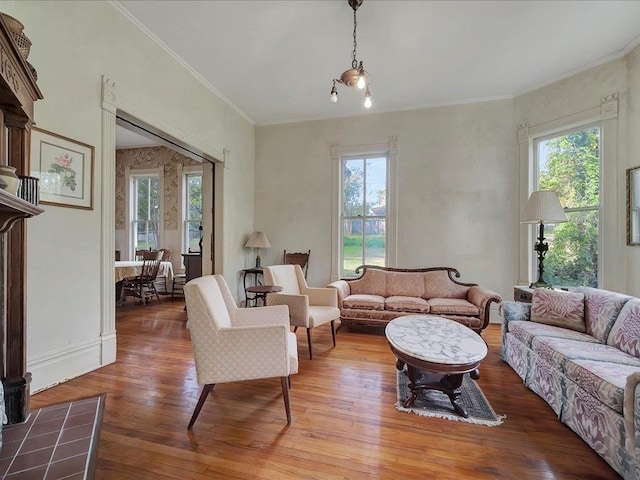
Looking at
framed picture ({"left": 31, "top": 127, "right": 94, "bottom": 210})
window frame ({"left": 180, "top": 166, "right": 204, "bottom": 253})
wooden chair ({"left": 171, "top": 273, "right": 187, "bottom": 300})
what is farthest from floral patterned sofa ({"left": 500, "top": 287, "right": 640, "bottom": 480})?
window frame ({"left": 180, "top": 166, "right": 204, "bottom": 253})

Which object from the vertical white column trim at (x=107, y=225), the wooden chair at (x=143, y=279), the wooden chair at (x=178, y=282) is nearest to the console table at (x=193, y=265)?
the wooden chair at (x=143, y=279)

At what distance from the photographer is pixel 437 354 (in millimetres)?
1892

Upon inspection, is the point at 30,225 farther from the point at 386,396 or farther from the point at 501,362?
the point at 501,362

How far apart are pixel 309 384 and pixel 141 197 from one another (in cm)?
615

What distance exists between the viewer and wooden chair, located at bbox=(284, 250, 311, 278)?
4.98 meters

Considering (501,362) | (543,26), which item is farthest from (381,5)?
(501,362)

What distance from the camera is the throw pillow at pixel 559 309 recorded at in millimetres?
2414

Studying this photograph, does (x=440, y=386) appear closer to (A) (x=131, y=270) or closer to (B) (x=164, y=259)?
Result: (A) (x=131, y=270)

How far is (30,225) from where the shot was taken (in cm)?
213

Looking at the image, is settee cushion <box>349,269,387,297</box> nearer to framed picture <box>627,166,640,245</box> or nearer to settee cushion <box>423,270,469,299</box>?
settee cushion <box>423,270,469,299</box>

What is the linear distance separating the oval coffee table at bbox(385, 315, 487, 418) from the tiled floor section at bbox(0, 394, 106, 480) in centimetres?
186

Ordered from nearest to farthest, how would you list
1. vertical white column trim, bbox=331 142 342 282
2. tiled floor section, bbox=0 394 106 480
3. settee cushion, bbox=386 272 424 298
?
tiled floor section, bbox=0 394 106 480, settee cushion, bbox=386 272 424 298, vertical white column trim, bbox=331 142 342 282

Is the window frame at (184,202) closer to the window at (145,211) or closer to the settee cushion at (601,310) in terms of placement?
the window at (145,211)

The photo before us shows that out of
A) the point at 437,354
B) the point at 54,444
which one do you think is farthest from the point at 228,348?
the point at 437,354
